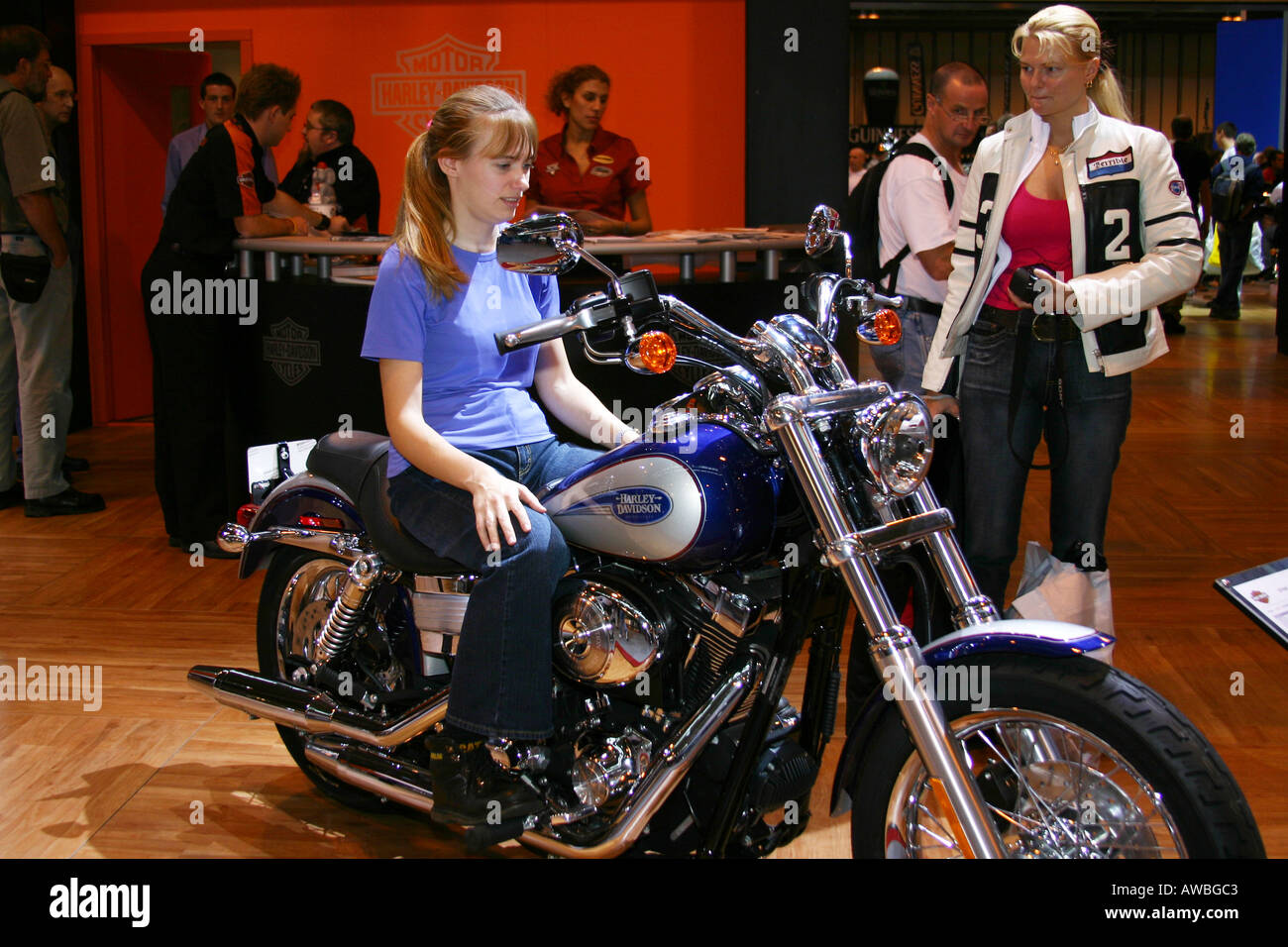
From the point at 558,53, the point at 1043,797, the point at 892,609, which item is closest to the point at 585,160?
the point at 558,53

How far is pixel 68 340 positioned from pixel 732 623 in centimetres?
403

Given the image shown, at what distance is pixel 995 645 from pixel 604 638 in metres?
0.61

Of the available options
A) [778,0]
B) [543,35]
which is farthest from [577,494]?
[543,35]

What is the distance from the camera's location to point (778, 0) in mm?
6496

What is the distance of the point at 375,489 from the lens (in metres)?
2.35

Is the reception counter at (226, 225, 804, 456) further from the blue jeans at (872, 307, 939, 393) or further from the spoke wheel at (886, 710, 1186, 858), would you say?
the spoke wheel at (886, 710, 1186, 858)

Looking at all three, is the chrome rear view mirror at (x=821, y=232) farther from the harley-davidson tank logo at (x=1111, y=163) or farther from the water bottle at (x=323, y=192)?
the water bottle at (x=323, y=192)

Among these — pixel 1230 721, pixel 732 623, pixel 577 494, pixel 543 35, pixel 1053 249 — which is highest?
pixel 543 35

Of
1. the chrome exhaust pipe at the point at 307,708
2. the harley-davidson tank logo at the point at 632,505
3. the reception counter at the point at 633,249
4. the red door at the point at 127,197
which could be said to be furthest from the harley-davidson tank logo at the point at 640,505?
the red door at the point at 127,197

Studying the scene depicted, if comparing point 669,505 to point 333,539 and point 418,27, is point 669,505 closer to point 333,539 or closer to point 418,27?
point 333,539

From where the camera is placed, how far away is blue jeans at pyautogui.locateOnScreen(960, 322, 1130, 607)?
2.74 meters

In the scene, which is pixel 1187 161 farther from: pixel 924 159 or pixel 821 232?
pixel 821 232

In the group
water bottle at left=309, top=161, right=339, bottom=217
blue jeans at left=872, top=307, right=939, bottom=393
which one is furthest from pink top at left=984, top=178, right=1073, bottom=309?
water bottle at left=309, top=161, right=339, bottom=217

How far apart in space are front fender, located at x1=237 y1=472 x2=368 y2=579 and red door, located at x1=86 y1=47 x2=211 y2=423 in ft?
16.6
